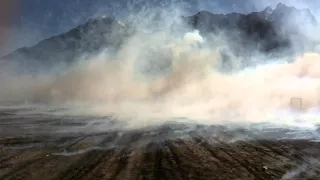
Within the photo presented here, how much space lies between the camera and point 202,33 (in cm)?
4847

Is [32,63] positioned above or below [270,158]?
above

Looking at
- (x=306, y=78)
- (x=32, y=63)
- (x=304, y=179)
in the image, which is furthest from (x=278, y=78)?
(x=32, y=63)

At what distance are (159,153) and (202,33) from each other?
37.6m

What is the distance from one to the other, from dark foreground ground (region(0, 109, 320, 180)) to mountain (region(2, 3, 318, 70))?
31.2 m

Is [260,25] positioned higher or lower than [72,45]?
higher

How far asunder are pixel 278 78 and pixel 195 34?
15.7m

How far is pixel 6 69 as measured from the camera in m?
55.5

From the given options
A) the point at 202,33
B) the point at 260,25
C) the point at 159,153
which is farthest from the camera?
the point at 260,25

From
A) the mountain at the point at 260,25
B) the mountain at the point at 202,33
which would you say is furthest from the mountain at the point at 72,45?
the mountain at the point at 260,25

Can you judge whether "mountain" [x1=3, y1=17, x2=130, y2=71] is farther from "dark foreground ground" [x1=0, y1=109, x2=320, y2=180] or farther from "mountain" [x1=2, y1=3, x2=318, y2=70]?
"dark foreground ground" [x1=0, y1=109, x2=320, y2=180]

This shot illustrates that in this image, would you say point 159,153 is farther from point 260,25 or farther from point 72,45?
point 260,25

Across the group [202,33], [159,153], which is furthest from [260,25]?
[159,153]

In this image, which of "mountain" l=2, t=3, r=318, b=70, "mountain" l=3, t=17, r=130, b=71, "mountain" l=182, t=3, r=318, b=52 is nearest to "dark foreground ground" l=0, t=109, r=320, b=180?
"mountain" l=182, t=3, r=318, b=52

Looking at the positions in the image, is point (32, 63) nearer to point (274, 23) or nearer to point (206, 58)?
point (206, 58)
